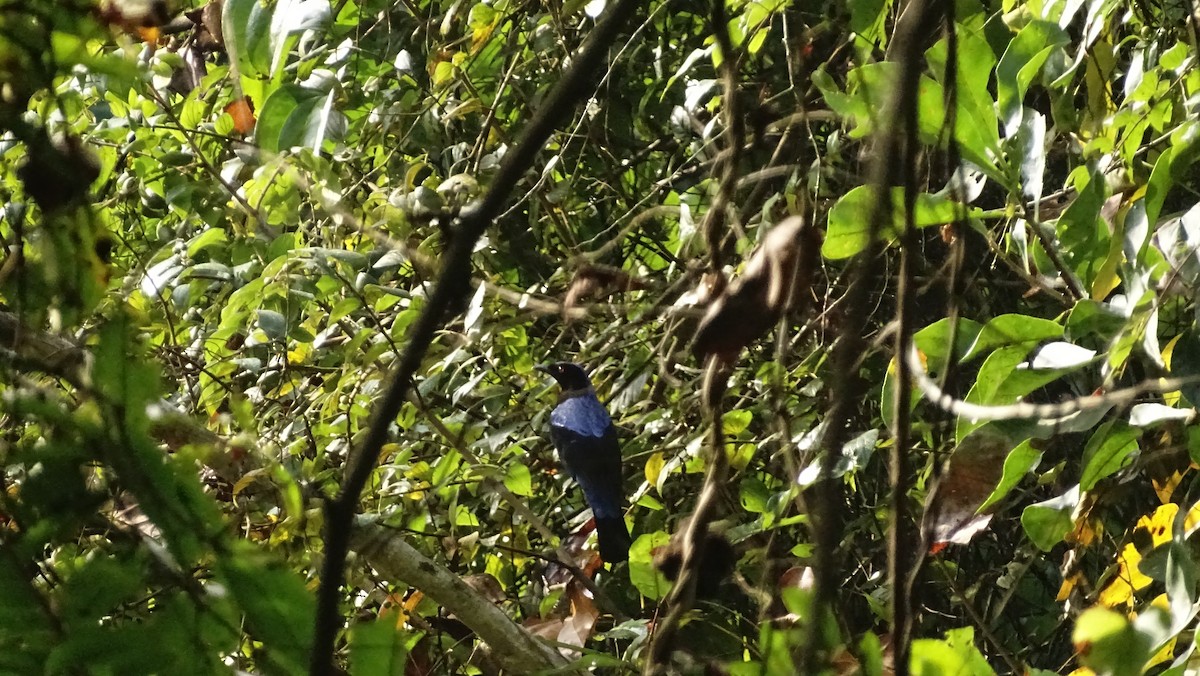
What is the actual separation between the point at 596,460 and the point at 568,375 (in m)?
0.21

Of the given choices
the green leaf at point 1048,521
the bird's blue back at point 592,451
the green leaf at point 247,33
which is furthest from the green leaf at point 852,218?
the bird's blue back at point 592,451

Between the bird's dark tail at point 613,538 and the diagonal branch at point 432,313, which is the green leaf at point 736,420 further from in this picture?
the diagonal branch at point 432,313

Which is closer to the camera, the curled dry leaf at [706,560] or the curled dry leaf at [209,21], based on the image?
the curled dry leaf at [706,560]

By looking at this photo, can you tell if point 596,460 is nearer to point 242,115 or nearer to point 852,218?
point 242,115

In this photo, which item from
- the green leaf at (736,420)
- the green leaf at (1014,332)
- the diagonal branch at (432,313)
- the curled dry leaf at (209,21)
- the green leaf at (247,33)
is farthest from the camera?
the curled dry leaf at (209,21)

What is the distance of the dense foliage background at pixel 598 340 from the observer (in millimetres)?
523

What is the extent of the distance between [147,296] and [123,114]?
295mm

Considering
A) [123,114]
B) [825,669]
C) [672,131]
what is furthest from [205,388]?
[825,669]

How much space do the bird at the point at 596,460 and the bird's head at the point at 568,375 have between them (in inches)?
1.4

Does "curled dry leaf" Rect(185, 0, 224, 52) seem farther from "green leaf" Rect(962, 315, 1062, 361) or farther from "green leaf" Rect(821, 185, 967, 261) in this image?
"green leaf" Rect(962, 315, 1062, 361)

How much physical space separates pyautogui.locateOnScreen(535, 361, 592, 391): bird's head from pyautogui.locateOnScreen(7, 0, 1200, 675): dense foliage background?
48 mm

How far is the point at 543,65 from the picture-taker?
232 centimetres

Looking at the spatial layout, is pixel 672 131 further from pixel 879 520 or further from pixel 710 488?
pixel 710 488

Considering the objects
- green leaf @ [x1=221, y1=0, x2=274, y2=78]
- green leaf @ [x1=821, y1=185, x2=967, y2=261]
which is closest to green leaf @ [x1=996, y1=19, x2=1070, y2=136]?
green leaf @ [x1=821, y1=185, x2=967, y2=261]
